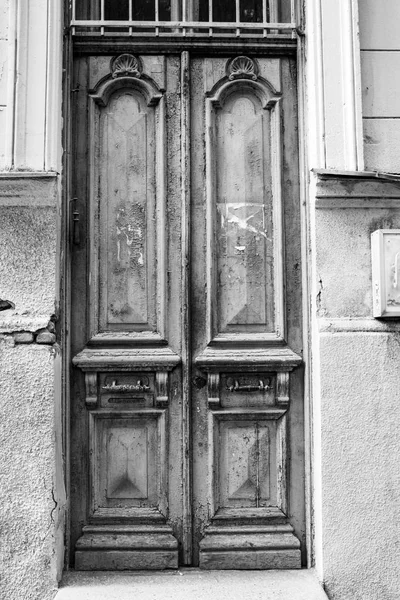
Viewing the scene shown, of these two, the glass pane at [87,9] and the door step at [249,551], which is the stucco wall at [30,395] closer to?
the door step at [249,551]

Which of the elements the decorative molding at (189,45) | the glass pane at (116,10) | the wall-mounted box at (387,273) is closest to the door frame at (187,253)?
the decorative molding at (189,45)

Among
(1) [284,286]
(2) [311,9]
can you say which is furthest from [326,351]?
(2) [311,9]

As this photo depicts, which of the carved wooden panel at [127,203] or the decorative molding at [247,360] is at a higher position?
the carved wooden panel at [127,203]

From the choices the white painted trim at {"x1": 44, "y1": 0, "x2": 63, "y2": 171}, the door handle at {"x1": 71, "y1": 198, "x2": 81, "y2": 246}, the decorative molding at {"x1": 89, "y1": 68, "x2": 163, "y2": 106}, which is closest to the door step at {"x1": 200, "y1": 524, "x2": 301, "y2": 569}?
the door handle at {"x1": 71, "y1": 198, "x2": 81, "y2": 246}

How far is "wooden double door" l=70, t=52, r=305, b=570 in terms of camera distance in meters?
3.56

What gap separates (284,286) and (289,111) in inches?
41.1

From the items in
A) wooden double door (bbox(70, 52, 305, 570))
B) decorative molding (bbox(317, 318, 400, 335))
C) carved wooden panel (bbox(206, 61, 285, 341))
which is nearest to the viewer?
decorative molding (bbox(317, 318, 400, 335))

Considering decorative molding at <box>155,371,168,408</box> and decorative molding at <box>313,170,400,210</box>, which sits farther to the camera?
decorative molding at <box>155,371,168,408</box>

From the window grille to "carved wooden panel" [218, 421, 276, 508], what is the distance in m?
2.30

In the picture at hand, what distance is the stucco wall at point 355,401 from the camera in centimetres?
332

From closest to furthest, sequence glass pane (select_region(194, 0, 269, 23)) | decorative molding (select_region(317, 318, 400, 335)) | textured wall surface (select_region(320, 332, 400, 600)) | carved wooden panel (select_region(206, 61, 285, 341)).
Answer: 1. textured wall surface (select_region(320, 332, 400, 600))
2. decorative molding (select_region(317, 318, 400, 335))
3. carved wooden panel (select_region(206, 61, 285, 341))
4. glass pane (select_region(194, 0, 269, 23))

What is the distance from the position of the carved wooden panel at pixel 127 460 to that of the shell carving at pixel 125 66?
6.46 feet

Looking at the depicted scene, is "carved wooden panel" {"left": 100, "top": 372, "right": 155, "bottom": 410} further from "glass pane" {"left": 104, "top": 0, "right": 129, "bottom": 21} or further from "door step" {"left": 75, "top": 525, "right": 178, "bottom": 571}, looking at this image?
"glass pane" {"left": 104, "top": 0, "right": 129, "bottom": 21}

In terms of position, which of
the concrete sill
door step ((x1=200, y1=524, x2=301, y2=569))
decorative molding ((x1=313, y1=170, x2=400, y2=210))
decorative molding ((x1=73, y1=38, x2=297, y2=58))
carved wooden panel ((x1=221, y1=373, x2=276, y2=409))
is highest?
decorative molding ((x1=73, y1=38, x2=297, y2=58))
